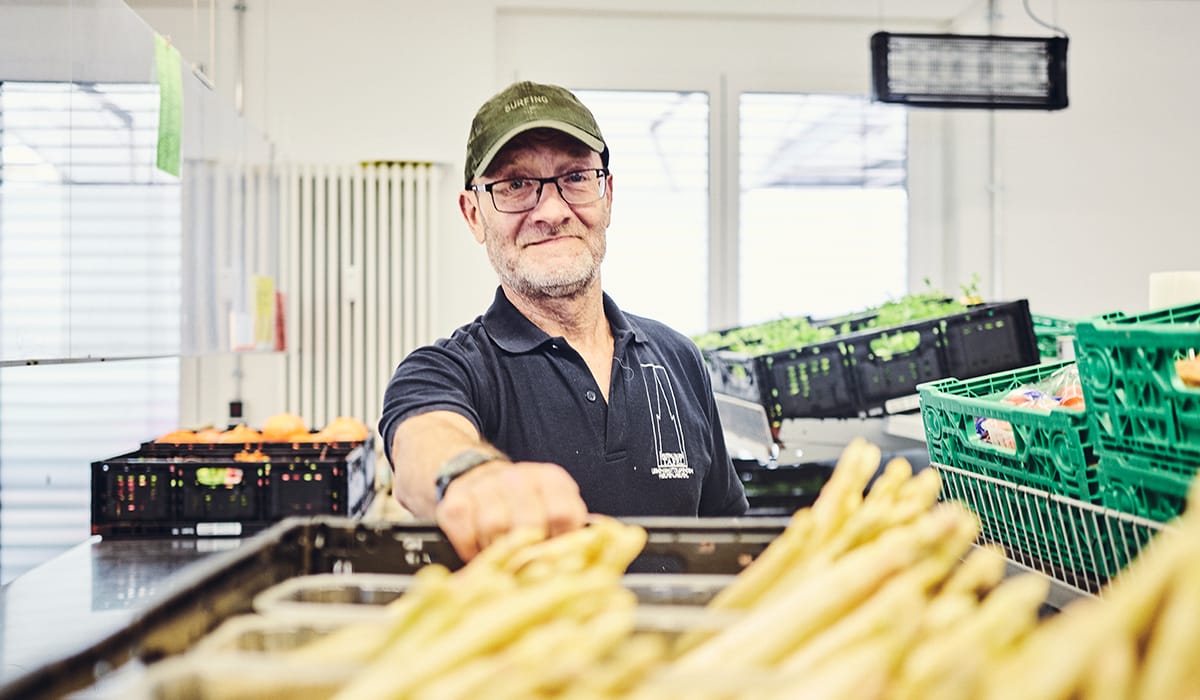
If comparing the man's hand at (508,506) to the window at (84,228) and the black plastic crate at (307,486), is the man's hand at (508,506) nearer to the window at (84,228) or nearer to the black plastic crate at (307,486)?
the window at (84,228)

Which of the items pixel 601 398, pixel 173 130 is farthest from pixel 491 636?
pixel 173 130

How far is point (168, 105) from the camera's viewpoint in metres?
2.50

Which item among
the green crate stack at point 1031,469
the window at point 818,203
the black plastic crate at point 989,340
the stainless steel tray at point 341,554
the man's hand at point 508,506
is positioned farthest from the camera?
the window at point 818,203

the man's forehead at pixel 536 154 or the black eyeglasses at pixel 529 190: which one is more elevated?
the man's forehead at pixel 536 154

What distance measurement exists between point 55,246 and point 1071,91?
219 inches

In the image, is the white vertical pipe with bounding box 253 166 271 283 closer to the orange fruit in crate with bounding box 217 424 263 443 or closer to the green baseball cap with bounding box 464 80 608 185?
the orange fruit in crate with bounding box 217 424 263 443

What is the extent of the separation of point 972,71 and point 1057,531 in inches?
145

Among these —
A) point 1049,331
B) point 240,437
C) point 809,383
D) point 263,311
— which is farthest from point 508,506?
point 263,311

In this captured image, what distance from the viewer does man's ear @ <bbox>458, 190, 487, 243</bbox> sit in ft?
6.00

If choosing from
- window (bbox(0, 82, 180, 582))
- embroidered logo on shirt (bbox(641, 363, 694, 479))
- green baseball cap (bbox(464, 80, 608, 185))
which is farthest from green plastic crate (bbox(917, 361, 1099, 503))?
window (bbox(0, 82, 180, 582))

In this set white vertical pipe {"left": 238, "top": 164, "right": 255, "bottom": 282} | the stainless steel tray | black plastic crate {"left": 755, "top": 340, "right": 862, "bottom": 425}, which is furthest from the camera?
white vertical pipe {"left": 238, "top": 164, "right": 255, "bottom": 282}

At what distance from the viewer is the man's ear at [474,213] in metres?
1.83

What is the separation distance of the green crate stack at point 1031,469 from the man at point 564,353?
58 centimetres

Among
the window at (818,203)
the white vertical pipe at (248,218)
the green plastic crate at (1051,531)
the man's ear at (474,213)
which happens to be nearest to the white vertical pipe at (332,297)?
the white vertical pipe at (248,218)
